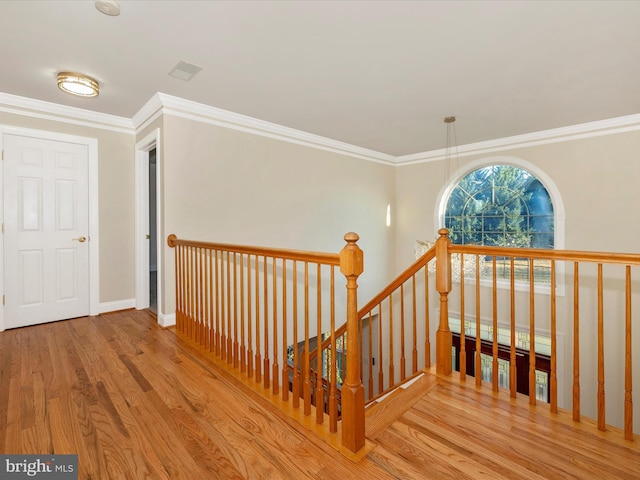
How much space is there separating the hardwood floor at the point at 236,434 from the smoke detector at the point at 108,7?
2.34m

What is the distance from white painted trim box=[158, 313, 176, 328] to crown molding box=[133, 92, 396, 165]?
204 cm

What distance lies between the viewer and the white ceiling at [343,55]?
1.99 m

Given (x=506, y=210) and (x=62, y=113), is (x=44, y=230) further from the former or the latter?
(x=506, y=210)

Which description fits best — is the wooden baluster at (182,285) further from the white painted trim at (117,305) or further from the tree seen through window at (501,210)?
the tree seen through window at (501,210)

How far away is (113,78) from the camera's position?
9.16ft

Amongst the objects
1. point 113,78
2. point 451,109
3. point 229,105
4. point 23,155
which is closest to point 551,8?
point 451,109

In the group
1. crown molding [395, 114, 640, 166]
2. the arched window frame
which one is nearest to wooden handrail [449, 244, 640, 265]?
the arched window frame

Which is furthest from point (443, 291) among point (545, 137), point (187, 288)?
point (545, 137)

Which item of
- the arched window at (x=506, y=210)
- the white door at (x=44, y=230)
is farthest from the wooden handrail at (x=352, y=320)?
the white door at (x=44, y=230)

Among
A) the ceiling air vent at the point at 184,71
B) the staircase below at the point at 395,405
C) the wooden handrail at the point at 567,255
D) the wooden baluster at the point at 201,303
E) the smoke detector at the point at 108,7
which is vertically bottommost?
the staircase below at the point at 395,405

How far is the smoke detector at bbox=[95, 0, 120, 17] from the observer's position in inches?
74.0

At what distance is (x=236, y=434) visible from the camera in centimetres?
162

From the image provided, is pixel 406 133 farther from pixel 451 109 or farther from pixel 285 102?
pixel 285 102

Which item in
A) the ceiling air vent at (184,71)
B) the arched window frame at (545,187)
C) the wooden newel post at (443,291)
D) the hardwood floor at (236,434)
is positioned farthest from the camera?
the arched window frame at (545,187)
